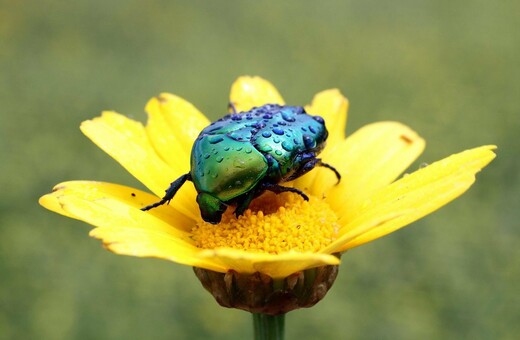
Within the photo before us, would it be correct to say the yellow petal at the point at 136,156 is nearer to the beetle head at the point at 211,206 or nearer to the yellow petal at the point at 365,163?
the beetle head at the point at 211,206

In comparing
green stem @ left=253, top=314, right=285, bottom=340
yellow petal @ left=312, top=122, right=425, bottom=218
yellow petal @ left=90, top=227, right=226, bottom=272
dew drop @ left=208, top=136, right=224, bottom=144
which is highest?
Result: dew drop @ left=208, top=136, right=224, bottom=144

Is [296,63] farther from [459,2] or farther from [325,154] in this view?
[325,154]

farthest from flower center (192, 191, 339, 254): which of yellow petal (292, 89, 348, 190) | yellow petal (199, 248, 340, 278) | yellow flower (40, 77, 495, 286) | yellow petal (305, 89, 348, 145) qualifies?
yellow petal (305, 89, 348, 145)

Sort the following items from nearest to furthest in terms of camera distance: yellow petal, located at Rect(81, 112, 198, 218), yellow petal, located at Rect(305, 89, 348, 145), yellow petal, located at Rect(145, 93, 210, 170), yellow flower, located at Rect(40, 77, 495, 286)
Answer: yellow flower, located at Rect(40, 77, 495, 286) → yellow petal, located at Rect(81, 112, 198, 218) → yellow petal, located at Rect(145, 93, 210, 170) → yellow petal, located at Rect(305, 89, 348, 145)

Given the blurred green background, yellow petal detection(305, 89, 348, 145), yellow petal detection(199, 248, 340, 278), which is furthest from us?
the blurred green background

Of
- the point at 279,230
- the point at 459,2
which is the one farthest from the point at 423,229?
the point at 459,2

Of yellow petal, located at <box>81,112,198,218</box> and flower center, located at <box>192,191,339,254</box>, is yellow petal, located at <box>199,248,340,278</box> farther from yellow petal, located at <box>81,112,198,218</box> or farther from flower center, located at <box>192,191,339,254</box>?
yellow petal, located at <box>81,112,198,218</box>

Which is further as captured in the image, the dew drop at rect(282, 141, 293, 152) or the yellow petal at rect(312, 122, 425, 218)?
the yellow petal at rect(312, 122, 425, 218)
